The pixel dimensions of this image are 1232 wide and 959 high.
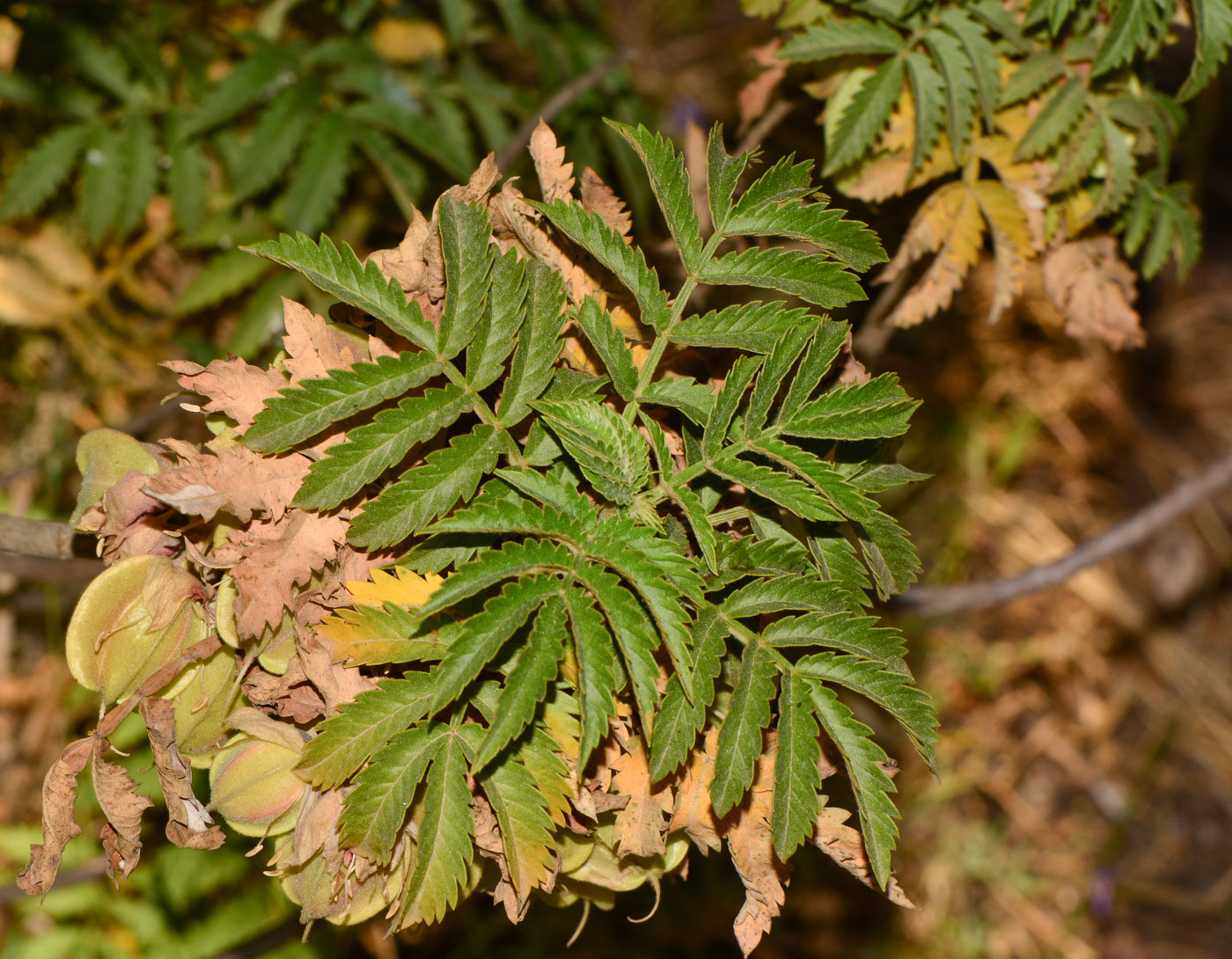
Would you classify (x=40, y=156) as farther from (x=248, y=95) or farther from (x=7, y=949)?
(x=7, y=949)

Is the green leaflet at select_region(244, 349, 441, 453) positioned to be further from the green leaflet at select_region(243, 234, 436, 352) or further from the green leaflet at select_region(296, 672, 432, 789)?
the green leaflet at select_region(296, 672, 432, 789)

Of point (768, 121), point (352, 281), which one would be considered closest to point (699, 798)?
point (352, 281)

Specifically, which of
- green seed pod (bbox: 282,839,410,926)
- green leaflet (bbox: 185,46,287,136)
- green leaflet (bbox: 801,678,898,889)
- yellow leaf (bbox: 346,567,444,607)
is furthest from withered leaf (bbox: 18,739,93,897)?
green leaflet (bbox: 185,46,287,136)

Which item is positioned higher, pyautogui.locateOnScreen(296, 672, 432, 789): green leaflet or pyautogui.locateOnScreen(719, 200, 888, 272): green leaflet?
pyautogui.locateOnScreen(719, 200, 888, 272): green leaflet

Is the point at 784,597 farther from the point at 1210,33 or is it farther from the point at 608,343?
the point at 1210,33

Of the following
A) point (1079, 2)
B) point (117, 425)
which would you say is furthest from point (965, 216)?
point (117, 425)
